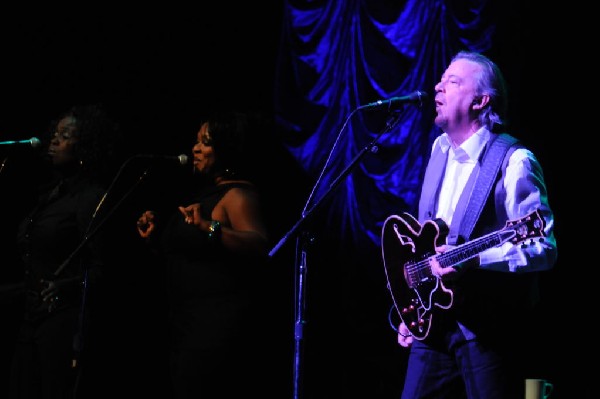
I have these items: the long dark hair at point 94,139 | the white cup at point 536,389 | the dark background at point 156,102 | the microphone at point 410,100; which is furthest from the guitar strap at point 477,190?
the long dark hair at point 94,139

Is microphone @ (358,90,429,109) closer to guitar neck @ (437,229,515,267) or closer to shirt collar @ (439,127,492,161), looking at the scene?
shirt collar @ (439,127,492,161)

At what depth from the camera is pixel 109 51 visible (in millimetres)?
6023

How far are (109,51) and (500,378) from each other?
405cm

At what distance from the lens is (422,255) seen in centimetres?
332

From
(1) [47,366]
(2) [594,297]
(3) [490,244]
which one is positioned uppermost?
(3) [490,244]

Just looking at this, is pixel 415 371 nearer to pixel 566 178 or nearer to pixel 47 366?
pixel 566 178

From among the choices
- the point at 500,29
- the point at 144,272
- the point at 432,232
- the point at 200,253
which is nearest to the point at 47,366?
the point at 200,253

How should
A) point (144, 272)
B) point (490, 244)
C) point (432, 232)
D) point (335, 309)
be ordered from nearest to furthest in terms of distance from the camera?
point (490, 244) → point (432, 232) → point (335, 309) → point (144, 272)

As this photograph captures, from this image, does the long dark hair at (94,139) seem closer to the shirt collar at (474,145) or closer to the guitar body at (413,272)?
the guitar body at (413,272)

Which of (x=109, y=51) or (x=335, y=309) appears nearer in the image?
(x=335, y=309)

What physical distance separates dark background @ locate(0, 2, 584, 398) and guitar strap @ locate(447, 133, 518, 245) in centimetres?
187

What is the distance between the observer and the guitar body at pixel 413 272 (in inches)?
128

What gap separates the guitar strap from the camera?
3242 millimetres

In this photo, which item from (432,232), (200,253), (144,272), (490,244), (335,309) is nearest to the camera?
(490,244)
